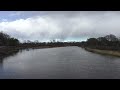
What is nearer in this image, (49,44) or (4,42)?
(4,42)
